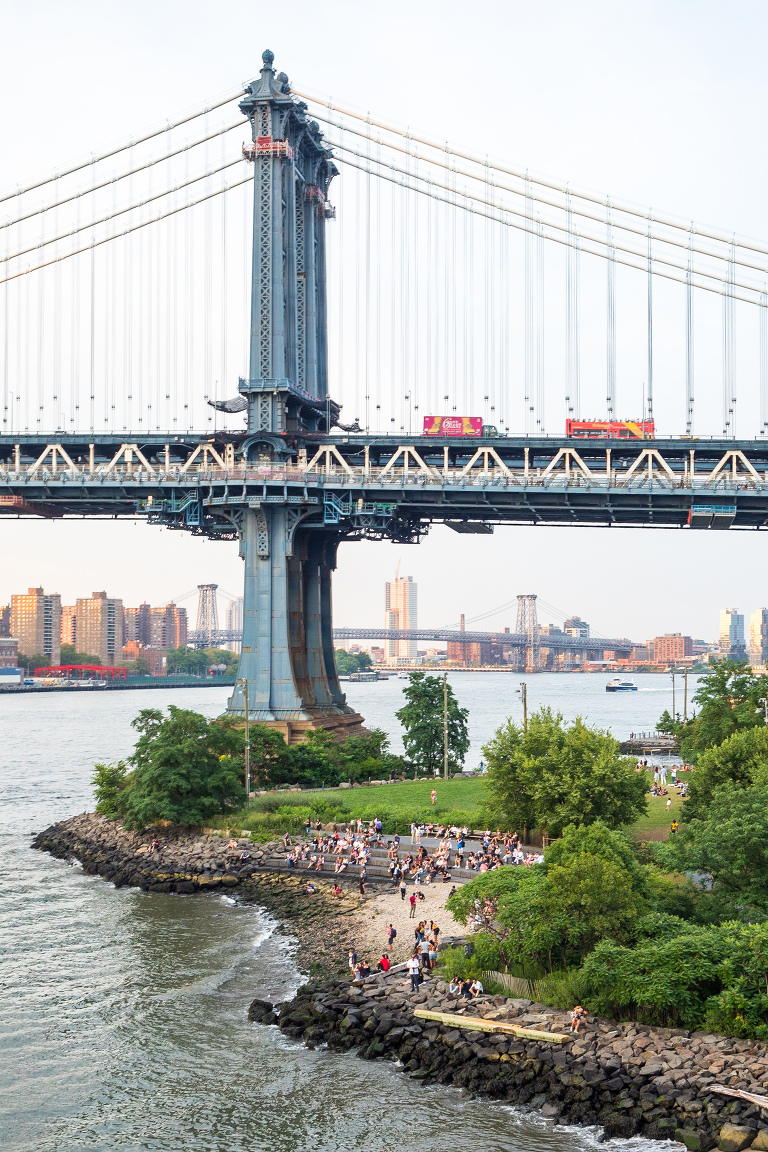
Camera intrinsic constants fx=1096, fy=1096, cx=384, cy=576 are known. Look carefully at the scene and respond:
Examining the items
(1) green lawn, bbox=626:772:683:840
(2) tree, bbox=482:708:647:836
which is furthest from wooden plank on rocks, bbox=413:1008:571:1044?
(1) green lawn, bbox=626:772:683:840

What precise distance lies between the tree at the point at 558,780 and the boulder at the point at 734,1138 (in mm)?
16731

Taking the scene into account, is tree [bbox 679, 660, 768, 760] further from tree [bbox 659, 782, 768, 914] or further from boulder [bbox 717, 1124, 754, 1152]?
boulder [bbox 717, 1124, 754, 1152]

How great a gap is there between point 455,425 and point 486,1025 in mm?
49399

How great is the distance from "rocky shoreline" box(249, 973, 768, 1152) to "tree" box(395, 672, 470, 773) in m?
40.4

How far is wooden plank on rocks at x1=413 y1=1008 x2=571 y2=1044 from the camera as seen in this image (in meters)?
27.2

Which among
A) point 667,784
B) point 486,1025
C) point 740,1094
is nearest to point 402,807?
point 667,784

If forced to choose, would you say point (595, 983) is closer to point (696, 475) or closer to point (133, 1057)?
point (133, 1057)

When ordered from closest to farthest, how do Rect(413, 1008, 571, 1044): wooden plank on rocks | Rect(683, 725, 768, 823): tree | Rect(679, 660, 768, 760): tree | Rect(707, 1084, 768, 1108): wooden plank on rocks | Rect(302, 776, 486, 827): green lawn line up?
1. Rect(707, 1084, 768, 1108): wooden plank on rocks
2. Rect(413, 1008, 571, 1044): wooden plank on rocks
3. Rect(683, 725, 768, 823): tree
4. Rect(679, 660, 768, 760): tree
5. Rect(302, 776, 486, 827): green lawn

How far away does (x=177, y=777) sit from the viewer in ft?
172

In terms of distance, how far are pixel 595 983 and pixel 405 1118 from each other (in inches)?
242

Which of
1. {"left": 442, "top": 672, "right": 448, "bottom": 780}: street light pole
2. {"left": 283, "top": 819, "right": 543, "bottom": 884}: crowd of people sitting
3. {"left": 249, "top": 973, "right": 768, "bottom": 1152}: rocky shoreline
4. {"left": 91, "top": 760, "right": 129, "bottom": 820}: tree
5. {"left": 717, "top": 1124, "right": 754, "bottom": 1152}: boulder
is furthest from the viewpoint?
{"left": 442, "top": 672, "right": 448, "bottom": 780}: street light pole

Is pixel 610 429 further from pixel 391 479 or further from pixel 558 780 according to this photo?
pixel 558 780

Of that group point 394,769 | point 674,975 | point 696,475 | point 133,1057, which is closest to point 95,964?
point 133,1057

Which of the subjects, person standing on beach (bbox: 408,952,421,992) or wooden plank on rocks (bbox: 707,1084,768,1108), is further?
person standing on beach (bbox: 408,952,421,992)
